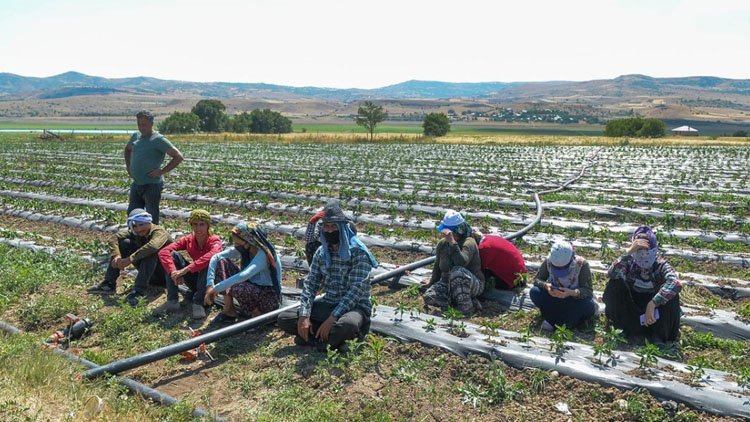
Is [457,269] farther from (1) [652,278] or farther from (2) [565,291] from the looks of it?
(1) [652,278]

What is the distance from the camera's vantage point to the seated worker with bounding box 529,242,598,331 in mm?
5887

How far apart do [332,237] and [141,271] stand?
2.92 metres

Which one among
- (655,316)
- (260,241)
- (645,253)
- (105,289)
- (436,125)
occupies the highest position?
(436,125)

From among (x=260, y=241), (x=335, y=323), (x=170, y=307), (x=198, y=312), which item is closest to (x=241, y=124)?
(x=170, y=307)

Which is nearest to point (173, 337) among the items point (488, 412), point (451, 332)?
point (451, 332)

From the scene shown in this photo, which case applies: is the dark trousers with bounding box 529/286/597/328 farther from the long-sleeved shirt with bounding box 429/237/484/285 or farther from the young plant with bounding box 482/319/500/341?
the long-sleeved shirt with bounding box 429/237/484/285

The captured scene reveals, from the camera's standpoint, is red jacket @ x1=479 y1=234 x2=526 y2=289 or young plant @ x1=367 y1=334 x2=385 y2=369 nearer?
young plant @ x1=367 y1=334 x2=385 y2=369

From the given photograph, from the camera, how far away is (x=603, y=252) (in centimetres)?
933

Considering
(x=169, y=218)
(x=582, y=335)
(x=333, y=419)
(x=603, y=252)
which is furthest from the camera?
(x=169, y=218)

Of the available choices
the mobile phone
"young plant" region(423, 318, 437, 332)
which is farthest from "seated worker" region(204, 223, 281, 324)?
the mobile phone

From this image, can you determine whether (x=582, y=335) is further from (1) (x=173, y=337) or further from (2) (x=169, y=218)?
(2) (x=169, y=218)

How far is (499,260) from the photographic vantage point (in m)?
7.10

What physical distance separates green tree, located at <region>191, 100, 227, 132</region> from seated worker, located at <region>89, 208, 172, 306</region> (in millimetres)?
70498

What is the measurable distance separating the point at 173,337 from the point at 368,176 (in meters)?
14.5
